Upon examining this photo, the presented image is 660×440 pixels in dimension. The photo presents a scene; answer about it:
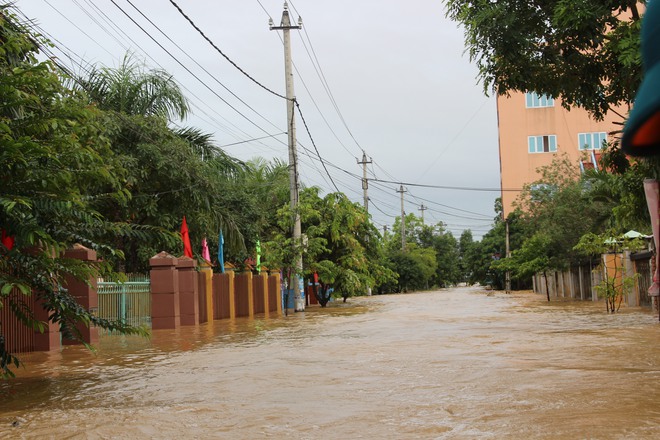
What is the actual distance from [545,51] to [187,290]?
1365 cm

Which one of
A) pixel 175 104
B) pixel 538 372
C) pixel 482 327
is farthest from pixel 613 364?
pixel 175 104

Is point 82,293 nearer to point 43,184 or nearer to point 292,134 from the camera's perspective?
point 43,184

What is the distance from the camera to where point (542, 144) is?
63125mm

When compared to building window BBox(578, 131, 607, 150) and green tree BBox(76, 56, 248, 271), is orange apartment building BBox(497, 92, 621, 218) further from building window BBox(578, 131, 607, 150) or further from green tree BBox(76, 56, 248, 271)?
green tree BBox(76, 56, 248, 271)

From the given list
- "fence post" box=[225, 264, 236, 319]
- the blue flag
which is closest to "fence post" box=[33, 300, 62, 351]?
the blue flag

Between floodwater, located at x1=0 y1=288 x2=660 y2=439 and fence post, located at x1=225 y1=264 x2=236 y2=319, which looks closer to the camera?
floodwater, located at x1=0 y1=288 x2=660 y2=439

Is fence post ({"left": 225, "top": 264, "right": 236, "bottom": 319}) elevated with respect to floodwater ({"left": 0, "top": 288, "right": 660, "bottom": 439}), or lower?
elevated

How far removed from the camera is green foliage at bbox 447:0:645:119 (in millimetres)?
12023

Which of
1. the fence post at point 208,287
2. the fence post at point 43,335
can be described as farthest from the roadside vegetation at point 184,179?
the fence post at point 208,287

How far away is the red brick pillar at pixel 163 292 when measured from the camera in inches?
870

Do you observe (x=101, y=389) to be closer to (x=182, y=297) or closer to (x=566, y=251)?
(x=182, y=297)

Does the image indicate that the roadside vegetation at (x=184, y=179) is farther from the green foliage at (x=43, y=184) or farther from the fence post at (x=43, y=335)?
the fence post at (x=43, y=335)

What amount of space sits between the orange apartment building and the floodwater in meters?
48.3

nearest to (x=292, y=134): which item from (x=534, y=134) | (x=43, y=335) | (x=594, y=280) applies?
(x=594, y=280)
